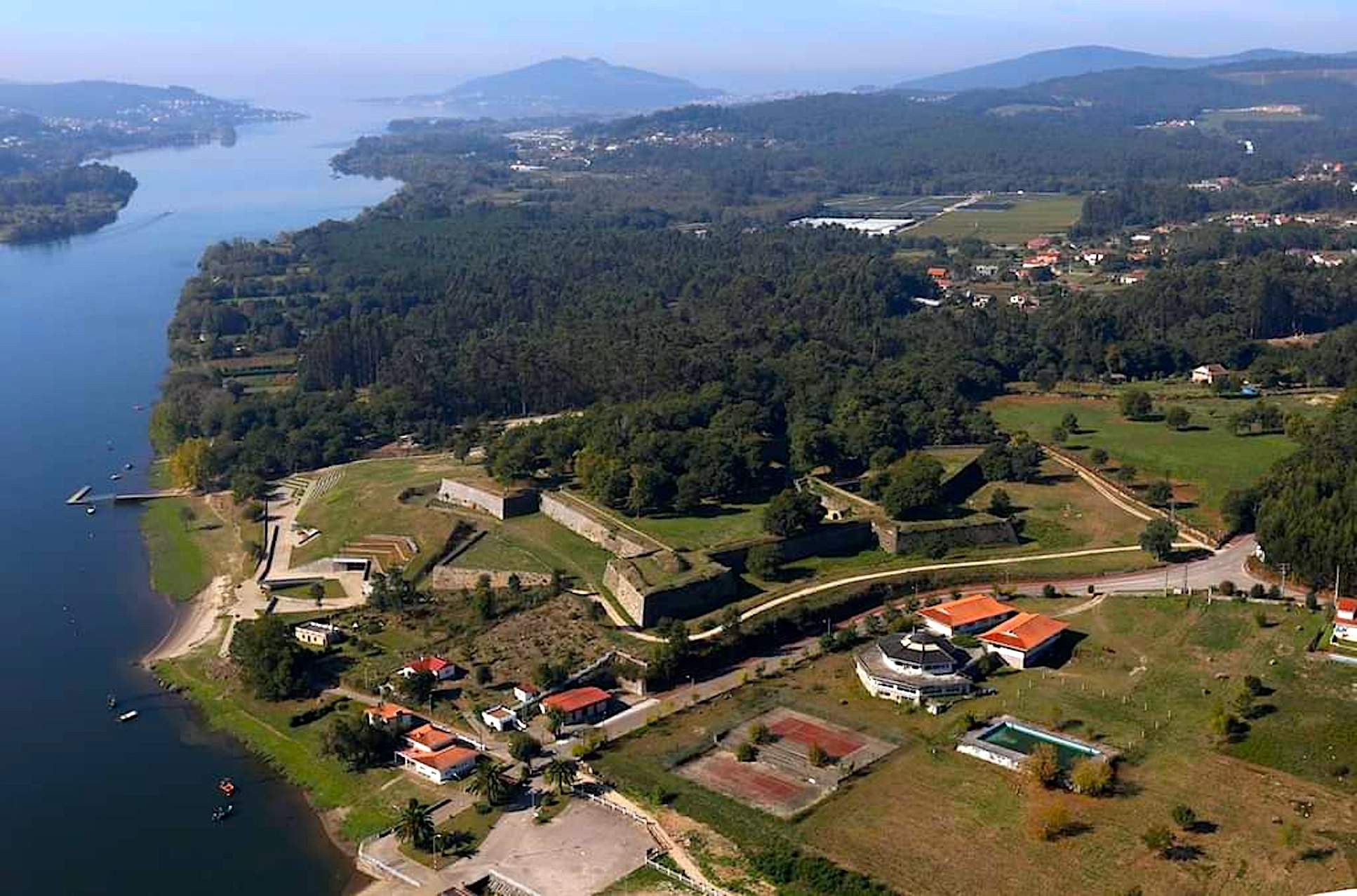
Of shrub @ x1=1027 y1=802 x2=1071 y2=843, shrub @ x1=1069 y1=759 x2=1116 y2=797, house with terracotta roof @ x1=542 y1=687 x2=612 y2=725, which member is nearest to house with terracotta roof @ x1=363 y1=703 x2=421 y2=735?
house with terracotta roof @ x1=542 y1=687 x2=612 y2=725

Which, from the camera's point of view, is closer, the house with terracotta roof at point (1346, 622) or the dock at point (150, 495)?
the house with terracotta roof at point (1346, 622)

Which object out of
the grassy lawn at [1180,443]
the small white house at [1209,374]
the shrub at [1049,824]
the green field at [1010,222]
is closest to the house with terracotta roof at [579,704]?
the shrub at [1049,824]

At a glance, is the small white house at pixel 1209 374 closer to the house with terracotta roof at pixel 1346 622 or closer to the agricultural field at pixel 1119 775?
the agricultural field at pixel 1119 775

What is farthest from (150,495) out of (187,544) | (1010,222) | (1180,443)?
(1010,222)

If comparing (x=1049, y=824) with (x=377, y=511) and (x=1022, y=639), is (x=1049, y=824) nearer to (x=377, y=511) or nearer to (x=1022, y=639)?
(x=1022, y=639)

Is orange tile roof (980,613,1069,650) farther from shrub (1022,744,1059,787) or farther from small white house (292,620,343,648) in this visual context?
small white house (292,620,343,648)
